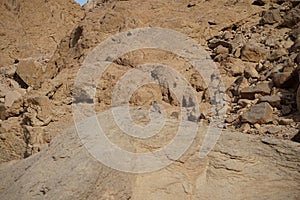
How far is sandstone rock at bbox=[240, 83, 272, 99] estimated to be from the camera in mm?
4699

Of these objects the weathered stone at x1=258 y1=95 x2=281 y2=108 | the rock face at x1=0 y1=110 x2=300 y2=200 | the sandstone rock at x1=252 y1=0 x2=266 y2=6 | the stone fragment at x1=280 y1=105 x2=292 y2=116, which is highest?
the sandstone rock at x1=252 y1=0 x2=266 y2=6

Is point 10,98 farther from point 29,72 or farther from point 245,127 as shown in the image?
point 245,127

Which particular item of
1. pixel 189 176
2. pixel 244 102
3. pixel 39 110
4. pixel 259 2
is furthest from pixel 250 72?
pixel 39 110

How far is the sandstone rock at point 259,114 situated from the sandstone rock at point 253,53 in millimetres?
1356

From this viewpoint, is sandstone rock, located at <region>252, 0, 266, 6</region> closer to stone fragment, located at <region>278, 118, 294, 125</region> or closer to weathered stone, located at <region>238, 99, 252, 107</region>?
weathered stone, located at <region>238, 99, 252, 107</region>

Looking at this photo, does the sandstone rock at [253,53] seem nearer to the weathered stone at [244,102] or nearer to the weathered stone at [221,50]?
the weathered stone at [221,50]

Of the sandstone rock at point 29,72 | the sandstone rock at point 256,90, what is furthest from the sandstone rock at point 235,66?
the sandstone rock at point 29,72

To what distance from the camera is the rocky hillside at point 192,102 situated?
2866 millimetres

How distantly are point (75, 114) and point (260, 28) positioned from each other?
3381 mm

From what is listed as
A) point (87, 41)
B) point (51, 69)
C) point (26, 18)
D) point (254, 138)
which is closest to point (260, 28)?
point (87, 41)

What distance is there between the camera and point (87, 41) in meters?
6.68

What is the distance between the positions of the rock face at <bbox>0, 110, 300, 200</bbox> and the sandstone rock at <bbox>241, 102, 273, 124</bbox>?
1123 millimetres

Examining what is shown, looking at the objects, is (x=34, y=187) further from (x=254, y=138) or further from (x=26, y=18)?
(x=26, y=18)

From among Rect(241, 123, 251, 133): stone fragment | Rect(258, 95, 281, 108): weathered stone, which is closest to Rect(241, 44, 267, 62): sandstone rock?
Rect(258, 95, 281, 108): weathered stone
